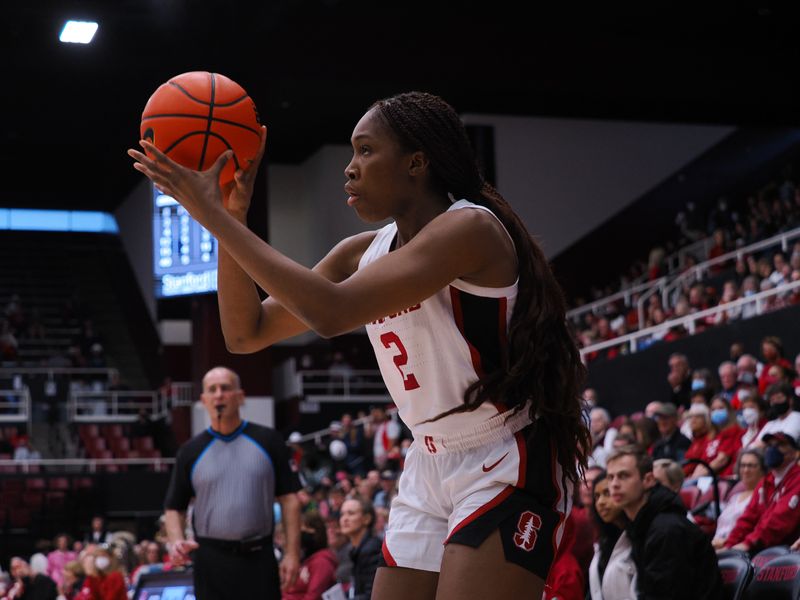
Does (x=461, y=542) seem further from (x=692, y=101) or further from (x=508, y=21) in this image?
(x=692, y=101)

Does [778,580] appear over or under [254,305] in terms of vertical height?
under

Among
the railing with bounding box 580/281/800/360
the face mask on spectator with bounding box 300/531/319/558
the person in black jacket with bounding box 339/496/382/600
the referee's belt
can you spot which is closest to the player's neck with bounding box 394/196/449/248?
the referee's belt

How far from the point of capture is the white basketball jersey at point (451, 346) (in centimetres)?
312

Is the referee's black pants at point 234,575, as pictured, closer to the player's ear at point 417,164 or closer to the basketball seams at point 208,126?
the basketball seams at point 208,126

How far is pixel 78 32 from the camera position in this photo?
751 inches

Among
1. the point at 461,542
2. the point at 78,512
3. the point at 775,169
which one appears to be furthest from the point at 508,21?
the point at 461,542

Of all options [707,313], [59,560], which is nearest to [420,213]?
[707,313]

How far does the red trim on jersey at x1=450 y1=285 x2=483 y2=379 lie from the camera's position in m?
3.12

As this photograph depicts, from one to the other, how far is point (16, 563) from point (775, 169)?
1703 cm

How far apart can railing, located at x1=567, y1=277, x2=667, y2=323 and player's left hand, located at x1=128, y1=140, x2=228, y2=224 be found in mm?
18092

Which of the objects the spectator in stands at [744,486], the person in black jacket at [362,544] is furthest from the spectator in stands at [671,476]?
the person in black jacket at [362,544]

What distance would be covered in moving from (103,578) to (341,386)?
17.0 meters

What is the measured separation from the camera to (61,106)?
24.7 m

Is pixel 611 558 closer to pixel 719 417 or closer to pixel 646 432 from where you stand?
pixel 646 432
